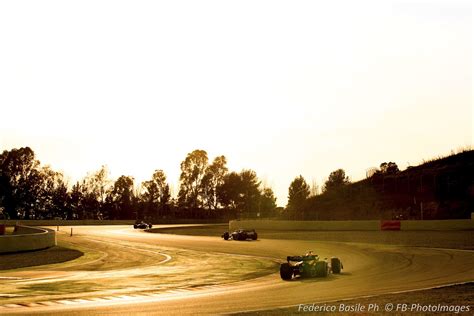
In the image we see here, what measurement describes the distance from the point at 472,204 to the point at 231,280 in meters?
65.8

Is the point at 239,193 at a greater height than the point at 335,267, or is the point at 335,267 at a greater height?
the point at 239,193

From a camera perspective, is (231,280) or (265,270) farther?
(265,270)

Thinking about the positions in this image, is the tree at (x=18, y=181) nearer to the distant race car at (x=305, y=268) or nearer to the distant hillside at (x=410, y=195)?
the distant hillside at (x=410, y=195)

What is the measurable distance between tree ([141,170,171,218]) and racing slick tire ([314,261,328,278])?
139 meters

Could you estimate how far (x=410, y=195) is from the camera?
90.4m

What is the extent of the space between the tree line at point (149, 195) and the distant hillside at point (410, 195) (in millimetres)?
54322

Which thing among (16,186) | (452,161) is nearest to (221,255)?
(452,161)

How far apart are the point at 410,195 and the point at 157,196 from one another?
301 feet

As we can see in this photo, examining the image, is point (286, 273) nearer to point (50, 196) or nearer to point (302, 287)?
point (302, 287)

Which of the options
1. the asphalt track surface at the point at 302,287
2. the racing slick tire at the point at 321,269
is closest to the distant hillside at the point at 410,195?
the asphalt track surface at the point at 302,287

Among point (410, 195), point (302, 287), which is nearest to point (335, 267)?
point (302, 287)

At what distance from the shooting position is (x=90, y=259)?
36.3 metres

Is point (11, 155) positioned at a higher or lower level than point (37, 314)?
higher

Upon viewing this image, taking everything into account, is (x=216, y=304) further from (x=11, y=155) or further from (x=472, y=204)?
(x=11, y=155)
